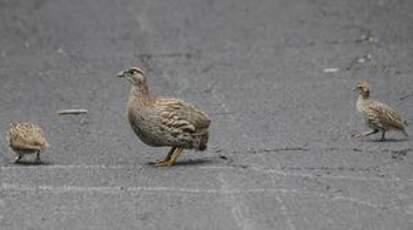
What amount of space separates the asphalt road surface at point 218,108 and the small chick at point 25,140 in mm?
182

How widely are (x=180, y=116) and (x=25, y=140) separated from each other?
1.42 m

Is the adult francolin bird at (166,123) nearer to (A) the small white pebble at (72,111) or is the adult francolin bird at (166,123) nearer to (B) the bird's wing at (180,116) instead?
(B) the bird's wing at (180,116)

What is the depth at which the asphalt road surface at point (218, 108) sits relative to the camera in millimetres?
9795

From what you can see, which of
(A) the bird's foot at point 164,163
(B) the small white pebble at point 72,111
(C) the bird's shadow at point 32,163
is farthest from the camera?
(B) the small white pebble at point 72,111

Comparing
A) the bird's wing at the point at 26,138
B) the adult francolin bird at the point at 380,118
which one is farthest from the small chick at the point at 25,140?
the adult francolin bird at the point at 380,118

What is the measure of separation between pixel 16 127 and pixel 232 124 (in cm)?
273

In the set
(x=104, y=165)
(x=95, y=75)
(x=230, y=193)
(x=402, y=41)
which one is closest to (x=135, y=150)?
(x=104, y=165)

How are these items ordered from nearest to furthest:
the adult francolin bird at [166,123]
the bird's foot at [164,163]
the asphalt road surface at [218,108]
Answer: the asphalt road surface at [218,108]
the adult francolin bird at [166,123]
the bird's foot at [164,163]

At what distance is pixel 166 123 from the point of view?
36.6ft

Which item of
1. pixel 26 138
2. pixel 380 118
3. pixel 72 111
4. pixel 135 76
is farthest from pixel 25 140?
pixel 380 118

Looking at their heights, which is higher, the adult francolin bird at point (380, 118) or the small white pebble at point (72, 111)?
the adult francolin bird at point (380, 118)

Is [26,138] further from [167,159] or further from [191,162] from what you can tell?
[191,162]

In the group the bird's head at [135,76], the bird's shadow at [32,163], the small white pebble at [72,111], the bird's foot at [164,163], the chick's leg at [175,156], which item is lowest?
the bird's shadow at [32,163]

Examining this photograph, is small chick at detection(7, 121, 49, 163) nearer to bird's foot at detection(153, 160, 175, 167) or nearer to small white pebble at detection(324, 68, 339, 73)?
bird's foot at detection(153, 160, 175, 167)
